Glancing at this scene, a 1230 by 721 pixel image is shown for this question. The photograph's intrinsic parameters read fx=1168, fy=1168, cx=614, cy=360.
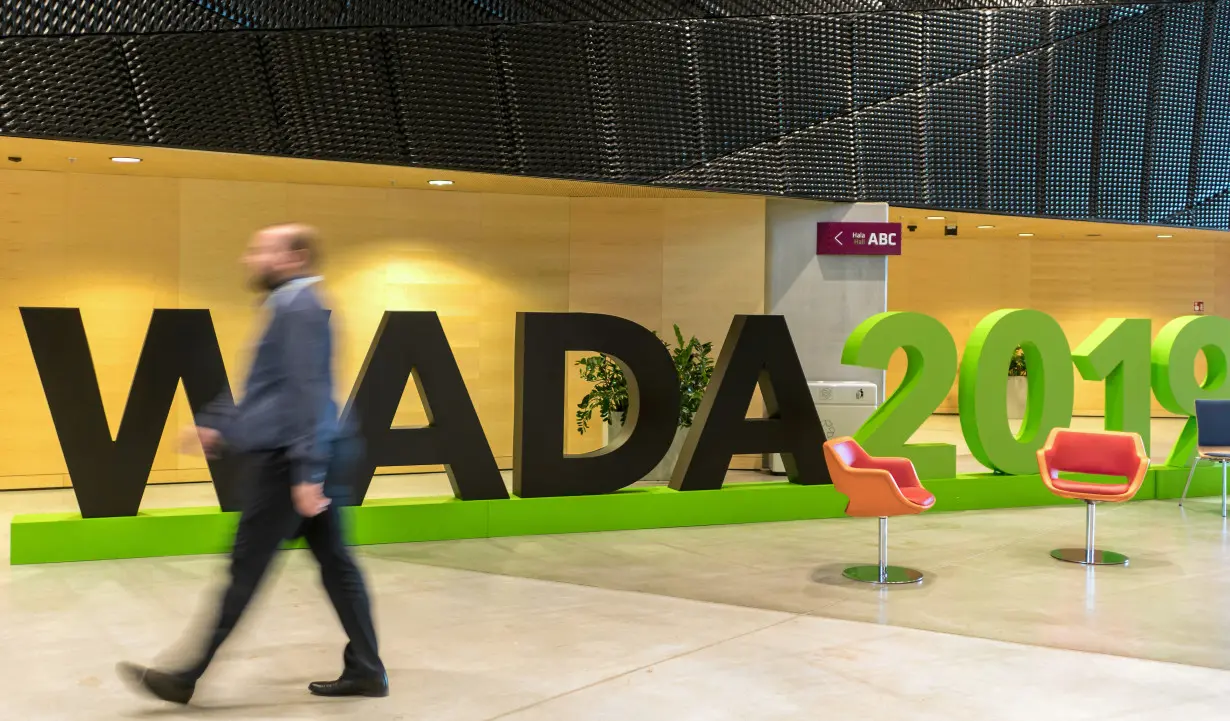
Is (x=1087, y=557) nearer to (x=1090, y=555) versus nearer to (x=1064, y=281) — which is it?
(x=1090, y=555)

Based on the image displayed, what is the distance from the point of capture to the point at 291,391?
400 cm

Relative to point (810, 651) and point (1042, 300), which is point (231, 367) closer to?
point (810, 651)

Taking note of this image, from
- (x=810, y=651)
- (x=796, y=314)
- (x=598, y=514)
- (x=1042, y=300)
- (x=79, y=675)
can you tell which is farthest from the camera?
(x=1042, y=300)

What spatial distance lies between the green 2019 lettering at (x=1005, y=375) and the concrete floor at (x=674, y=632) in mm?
1141

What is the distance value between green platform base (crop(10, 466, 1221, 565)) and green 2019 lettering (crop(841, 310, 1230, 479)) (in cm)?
29

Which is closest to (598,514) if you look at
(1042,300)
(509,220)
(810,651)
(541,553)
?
(541,553)

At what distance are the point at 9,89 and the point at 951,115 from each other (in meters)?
7.36

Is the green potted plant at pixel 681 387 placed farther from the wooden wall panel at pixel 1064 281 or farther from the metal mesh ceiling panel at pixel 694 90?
the wooden wall panel at pixel 1064 281

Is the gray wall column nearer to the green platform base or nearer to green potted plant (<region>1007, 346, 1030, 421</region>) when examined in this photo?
the green platform base

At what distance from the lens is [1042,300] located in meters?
17.1

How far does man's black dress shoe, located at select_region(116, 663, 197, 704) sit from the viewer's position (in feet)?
13.5

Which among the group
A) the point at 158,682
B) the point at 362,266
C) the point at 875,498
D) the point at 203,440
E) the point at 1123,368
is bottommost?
the point at 158,682

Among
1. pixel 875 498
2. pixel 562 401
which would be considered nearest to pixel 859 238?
pixel 562 401

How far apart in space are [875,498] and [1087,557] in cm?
163
